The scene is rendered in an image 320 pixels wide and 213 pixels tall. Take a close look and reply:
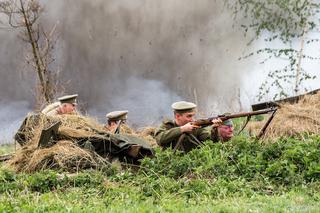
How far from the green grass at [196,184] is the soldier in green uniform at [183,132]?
663 millimetres

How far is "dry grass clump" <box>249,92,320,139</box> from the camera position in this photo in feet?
38.2

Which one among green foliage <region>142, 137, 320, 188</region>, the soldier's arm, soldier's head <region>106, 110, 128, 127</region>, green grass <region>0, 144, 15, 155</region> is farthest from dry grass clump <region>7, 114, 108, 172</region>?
green grass <region>0, 144, 15, 155</region>

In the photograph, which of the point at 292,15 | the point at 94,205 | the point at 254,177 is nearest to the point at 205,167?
the point at 254,177

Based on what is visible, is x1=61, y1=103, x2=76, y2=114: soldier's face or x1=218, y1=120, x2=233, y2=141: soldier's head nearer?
x1=218, y1=120, x2=233, y2=141: soldier's head

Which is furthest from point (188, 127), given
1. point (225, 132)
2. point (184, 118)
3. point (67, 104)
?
point (67, 104)

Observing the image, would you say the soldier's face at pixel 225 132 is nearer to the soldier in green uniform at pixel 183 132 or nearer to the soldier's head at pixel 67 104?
the soldier in green uniform at pixel 183 132

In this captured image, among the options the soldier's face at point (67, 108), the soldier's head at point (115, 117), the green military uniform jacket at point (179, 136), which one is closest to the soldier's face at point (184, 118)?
the green military uniform jacket at point (179, 136)

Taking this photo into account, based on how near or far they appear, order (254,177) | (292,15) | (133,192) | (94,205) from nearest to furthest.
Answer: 1. (94,205)
2. (133,192)
3. (254,177)
4. (292,15)

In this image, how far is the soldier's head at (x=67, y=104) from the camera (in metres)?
11.7

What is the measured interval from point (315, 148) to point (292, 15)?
45.5 feet

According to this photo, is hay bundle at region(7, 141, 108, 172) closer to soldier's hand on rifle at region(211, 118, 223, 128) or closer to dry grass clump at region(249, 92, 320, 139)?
soldier's hand on rifle at region(211, 118, 223, 128)

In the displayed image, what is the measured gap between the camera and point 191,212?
229 inches

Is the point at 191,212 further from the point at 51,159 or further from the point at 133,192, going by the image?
the point at 51,159

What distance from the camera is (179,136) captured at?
10062 millimetres
